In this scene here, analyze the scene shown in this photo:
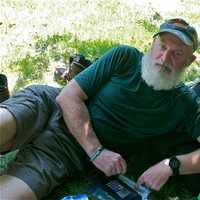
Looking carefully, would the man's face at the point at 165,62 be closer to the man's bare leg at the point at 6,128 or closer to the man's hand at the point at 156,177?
the man's hand at the point at 156,177

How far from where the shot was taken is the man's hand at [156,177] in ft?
12.8

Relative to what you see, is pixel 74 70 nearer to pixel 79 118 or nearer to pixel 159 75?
pixel 79 118

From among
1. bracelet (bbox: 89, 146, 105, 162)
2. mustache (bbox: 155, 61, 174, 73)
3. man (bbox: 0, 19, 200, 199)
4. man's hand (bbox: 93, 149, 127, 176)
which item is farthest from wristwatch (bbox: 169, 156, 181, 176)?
mustache (bbox: 155, 61, 174, 73)

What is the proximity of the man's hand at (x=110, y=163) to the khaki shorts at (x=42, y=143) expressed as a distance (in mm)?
277

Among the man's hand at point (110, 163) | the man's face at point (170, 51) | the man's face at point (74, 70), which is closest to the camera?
the man's hand at point (110, 163)

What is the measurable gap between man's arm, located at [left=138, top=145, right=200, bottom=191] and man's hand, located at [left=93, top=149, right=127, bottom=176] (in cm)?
20

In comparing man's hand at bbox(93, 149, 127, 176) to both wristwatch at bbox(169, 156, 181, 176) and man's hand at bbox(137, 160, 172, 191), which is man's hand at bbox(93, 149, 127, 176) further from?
wristwatch at bbox(169, 156, 181, 176)

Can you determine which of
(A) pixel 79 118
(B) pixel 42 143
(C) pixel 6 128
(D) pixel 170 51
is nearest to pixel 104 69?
(A) pixel 79 118

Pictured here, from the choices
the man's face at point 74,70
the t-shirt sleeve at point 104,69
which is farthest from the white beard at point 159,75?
the man's face at point 74,70

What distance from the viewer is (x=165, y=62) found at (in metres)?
4.00

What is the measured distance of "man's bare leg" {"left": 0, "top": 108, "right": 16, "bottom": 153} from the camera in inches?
147

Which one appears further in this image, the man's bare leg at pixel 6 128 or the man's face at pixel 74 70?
the man's face at pixel 74 70

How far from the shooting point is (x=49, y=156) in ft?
13.1

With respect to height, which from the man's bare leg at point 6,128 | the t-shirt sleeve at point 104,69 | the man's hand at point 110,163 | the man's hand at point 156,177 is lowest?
the man's hand at point 156,177
